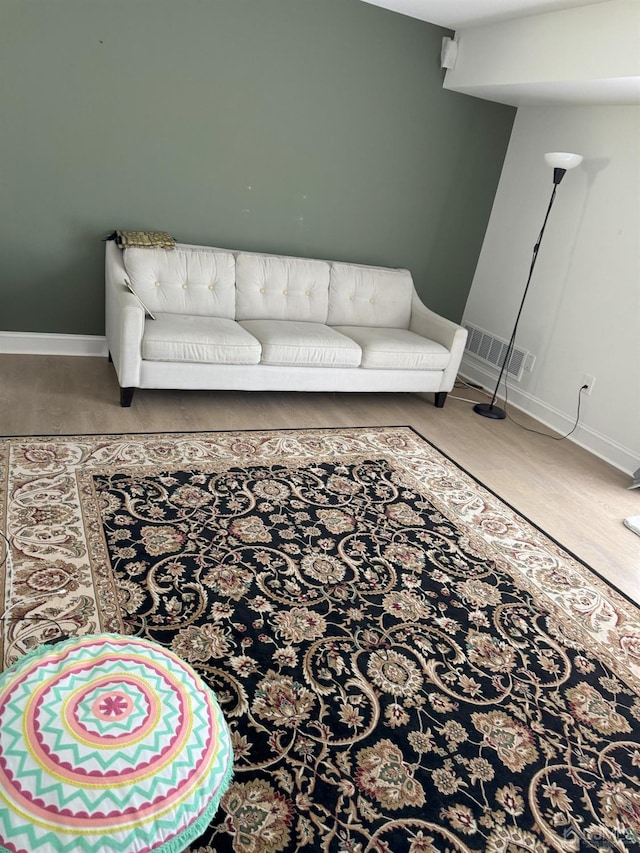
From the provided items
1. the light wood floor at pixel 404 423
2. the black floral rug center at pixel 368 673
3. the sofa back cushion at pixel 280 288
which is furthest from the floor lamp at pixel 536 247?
the black floral rug center at pixel 368 673

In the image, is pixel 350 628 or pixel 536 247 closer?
pixel 350 628

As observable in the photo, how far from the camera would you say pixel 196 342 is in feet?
12.2

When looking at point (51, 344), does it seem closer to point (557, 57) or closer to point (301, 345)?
point (301, 345)

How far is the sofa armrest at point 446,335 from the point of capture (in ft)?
14.7

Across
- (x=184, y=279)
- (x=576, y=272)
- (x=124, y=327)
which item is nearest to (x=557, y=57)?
(x=576, y=272)

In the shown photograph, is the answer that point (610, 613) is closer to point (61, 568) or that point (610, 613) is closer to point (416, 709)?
point (416, 709)

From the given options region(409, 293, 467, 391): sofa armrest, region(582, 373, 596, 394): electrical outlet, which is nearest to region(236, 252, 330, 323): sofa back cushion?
region(409, 293, 467, 391): sofa armrest

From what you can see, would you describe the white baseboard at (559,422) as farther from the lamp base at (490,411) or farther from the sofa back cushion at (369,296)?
the sofa back cushion at (369,296)

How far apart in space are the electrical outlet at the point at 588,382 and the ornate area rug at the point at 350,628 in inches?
61.8

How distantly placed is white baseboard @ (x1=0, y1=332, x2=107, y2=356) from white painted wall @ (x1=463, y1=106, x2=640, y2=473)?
305 cm

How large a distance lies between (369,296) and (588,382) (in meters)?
1.67

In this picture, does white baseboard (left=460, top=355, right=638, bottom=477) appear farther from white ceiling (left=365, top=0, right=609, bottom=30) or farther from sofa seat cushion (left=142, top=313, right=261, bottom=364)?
white ceiling (left=365, top=0, right=609, bottom=30)

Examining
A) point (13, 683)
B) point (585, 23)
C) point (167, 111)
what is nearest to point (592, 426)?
point (585, 23)

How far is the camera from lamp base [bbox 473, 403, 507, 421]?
4.70 m
